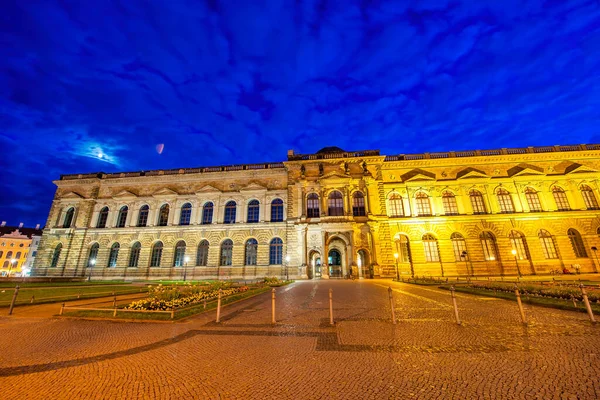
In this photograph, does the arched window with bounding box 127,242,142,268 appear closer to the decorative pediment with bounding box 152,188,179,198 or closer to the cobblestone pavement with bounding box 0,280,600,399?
the decorative pediment with bounding box 152,188,179,198

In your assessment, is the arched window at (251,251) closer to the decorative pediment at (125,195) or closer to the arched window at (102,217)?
the decorative pediment at (125,195)

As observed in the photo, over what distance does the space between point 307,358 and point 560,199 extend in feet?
124

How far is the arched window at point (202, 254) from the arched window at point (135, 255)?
8.07 m

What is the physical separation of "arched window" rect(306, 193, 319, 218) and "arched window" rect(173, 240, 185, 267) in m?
16.2

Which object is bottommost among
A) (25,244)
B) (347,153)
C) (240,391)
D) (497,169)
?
(240,391)

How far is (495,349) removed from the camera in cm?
470

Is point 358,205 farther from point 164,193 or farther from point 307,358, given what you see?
point 164,193

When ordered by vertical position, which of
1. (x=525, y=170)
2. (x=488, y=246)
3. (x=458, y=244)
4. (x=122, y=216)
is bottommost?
(x=488, y=246)

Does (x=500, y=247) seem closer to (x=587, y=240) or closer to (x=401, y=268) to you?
(x=587, y=240)

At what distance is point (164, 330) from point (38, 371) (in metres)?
2.77

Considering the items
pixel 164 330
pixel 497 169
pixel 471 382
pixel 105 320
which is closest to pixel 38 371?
pixel 164 330

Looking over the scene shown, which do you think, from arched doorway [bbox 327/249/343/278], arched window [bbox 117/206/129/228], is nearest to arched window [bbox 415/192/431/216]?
arched doorway [bbox 327/249/343/278]

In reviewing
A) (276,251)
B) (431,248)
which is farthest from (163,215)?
(431,248)

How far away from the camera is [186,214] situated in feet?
106
